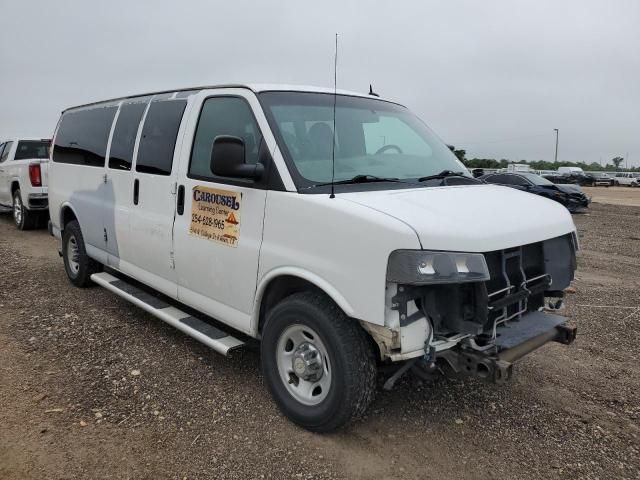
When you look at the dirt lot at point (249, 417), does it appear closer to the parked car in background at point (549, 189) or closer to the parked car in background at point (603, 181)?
the parked car in background at point (549, 189)

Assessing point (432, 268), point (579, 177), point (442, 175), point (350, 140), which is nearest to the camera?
point (432, 268)

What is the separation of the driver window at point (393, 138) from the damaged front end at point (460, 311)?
1.27 metres

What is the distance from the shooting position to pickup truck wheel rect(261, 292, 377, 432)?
3.09 metres

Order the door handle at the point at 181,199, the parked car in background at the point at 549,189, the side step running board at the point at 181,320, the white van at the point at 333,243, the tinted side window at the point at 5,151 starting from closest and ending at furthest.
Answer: the white van at the point at 333,243 → the side step running board at the point at 181,320 → the door handle at the point at 181,199 → the tinted side window at the point at 5,151 → the parked car in background at the point at 549,189

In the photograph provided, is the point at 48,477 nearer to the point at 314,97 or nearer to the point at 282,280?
the point at 282,280

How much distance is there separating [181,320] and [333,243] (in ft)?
6.04

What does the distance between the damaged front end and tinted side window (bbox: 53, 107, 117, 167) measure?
13.1ft

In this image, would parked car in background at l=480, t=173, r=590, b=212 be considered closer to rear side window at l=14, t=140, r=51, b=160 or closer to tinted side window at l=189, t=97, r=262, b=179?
rear side window at l=14, t=140, r=51, b=160

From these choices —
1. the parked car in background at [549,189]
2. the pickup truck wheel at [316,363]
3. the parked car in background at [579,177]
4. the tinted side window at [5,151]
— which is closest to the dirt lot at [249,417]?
the pickup truck wheel at [316,363]

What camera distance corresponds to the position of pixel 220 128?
13.4 ft

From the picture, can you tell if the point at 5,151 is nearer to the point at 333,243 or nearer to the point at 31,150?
the point at 31,150

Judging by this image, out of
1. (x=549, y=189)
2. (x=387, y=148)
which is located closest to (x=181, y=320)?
(x=387, y=148)

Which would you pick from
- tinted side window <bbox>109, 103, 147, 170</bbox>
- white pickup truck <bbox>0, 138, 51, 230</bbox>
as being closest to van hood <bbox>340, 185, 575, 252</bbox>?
tinted side window <bbox>109, 103, 147, 170</bbox>

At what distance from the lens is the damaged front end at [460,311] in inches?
110
